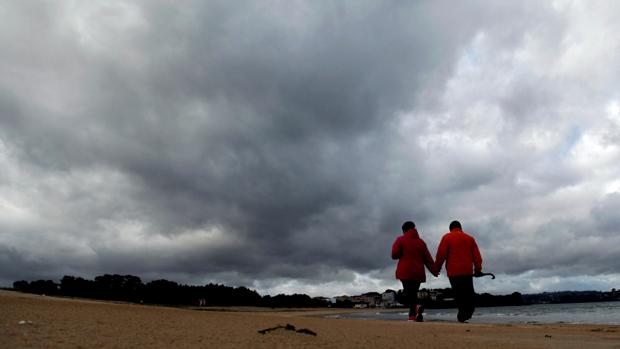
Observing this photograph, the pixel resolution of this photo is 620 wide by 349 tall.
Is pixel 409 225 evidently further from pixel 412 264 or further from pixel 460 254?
pixel 460 254

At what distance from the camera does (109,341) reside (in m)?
3.87

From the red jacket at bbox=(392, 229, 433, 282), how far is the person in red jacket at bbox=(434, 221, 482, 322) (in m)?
0.77

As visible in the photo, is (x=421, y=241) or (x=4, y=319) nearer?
(x=4, y=319)

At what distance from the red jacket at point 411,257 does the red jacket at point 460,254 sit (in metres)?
0.81

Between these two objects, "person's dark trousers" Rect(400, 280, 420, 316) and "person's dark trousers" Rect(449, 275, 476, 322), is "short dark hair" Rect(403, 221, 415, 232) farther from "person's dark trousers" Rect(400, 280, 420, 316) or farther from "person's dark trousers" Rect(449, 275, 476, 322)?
"person's dark trousers" Rect(449, 275, 476, 322)

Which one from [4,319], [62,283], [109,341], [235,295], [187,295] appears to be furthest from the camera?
[235,295]

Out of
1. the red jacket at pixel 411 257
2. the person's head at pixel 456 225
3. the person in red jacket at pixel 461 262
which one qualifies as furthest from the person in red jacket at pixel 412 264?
the person's head at pixel 456 225

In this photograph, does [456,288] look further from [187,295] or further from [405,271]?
[187,295]

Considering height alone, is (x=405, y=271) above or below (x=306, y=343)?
above

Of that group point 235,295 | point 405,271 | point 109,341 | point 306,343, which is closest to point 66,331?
point 109,341

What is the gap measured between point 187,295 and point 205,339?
278 feet

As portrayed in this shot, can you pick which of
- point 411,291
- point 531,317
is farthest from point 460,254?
point 531,317

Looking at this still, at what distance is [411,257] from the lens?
11312 millimetres

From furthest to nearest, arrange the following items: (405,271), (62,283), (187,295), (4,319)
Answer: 1. (187,295)
2. (62,283)
3. (405,271)
4. (4,319)
